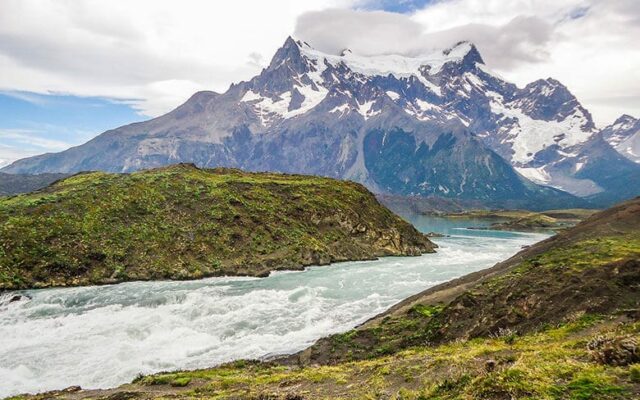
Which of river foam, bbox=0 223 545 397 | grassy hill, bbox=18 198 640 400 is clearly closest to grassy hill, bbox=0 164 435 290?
river foam, bbox=0 223 545 397

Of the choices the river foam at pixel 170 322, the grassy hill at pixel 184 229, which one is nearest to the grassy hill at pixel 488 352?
the river foam at pixel 170 322

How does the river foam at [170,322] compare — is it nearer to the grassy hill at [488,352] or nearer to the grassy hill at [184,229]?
the grassy hill at [488,352]

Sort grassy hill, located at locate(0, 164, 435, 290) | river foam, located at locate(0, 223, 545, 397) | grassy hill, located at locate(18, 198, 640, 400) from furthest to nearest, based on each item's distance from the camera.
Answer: grassy hill, located at locate(0, 164, 435, 290)
river foam, located at locate(0, 223, 545, 397)
grassy hill, located at locate(18, 198, 640, 400)

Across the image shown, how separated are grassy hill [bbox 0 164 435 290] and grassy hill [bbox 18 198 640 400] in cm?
4595

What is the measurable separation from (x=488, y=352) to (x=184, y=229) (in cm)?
7538

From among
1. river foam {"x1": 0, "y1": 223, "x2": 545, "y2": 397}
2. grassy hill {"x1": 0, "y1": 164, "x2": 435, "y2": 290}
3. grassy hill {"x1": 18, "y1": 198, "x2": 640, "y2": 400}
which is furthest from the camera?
grassy hill {"x1": 0, "y1": 164, "x2": 435, "y2": 290}

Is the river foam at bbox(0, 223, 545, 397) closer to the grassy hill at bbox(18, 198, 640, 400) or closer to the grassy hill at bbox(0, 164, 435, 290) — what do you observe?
the grassy hill at bbox(18, 198, 640, 400)

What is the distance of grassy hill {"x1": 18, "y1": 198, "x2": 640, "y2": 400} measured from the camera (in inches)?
565

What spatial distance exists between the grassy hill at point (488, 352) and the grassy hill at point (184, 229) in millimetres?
Result: 45949

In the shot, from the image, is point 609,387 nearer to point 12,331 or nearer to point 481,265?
point 12,331

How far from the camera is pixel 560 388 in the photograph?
1331cm

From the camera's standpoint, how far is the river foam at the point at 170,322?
3553cm

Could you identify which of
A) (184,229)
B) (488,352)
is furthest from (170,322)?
(184,229)

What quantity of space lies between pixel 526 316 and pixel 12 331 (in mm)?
49465
